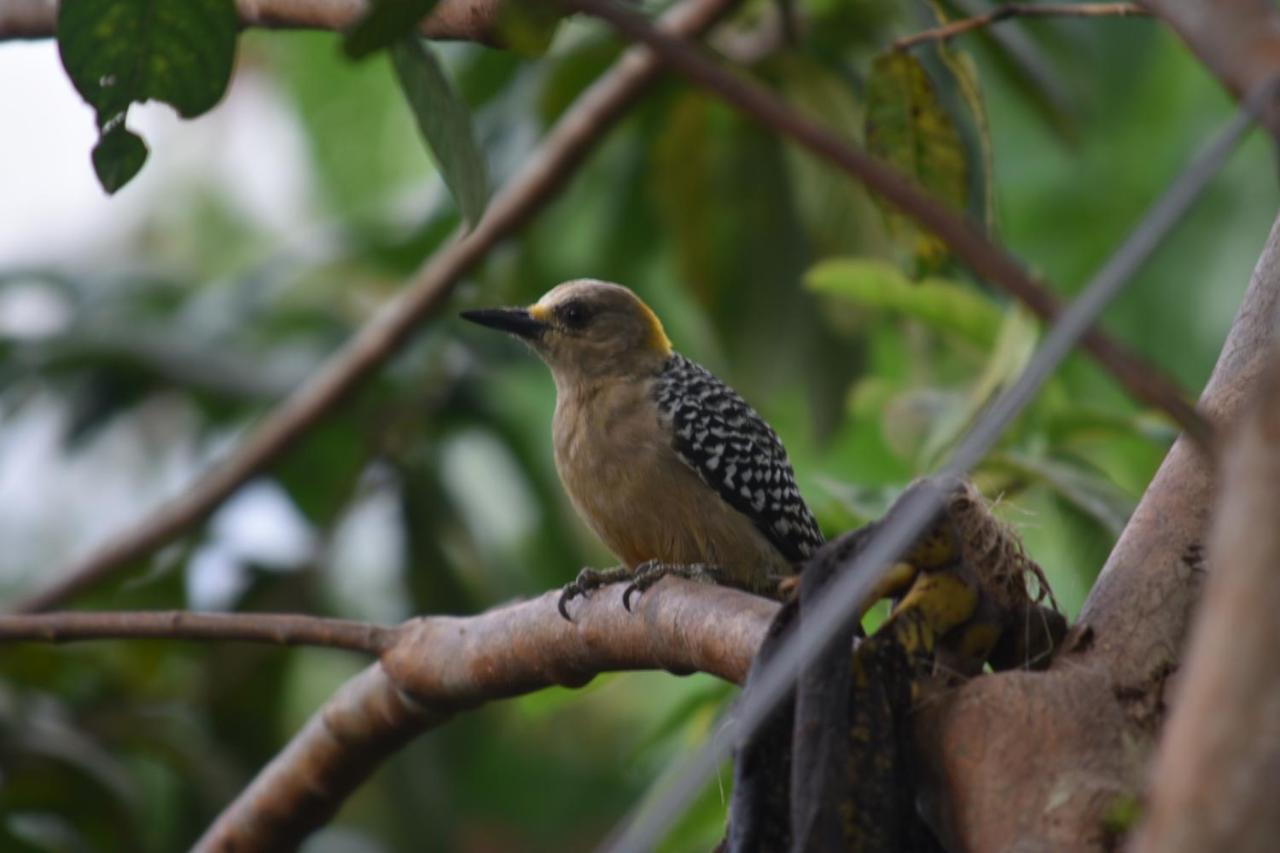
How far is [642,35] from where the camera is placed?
105 centimetres

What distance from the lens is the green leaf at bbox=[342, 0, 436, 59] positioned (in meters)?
1.49

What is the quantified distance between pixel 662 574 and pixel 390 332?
6.63 feet

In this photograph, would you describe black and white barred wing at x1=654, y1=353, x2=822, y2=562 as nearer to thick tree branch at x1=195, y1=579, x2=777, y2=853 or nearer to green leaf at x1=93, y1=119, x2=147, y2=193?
thick tree branch at x1=195, y1=579, x2=777, y2=853

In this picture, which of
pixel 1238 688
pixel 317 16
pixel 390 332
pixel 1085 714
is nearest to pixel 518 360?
pixel 390 332

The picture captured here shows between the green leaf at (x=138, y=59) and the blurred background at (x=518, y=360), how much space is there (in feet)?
4.85

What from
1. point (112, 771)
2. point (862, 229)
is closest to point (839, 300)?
point (862, 229)

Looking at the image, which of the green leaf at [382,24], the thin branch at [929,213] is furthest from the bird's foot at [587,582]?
the thin branch at [929,213]

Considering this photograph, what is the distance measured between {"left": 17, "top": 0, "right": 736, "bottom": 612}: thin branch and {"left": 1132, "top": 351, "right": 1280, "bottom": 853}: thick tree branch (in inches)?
121

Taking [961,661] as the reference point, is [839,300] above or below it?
below

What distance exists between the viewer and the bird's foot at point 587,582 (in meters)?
2.02

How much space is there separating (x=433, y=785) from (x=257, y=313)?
1552 mm

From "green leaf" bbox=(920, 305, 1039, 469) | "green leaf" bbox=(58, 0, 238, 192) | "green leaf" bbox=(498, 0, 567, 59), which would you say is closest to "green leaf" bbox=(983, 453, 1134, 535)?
"green leaf" bbox=(920, 305, 1039, 469)

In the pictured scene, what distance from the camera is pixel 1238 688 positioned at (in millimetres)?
806

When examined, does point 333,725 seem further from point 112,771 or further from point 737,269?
point 737,269
